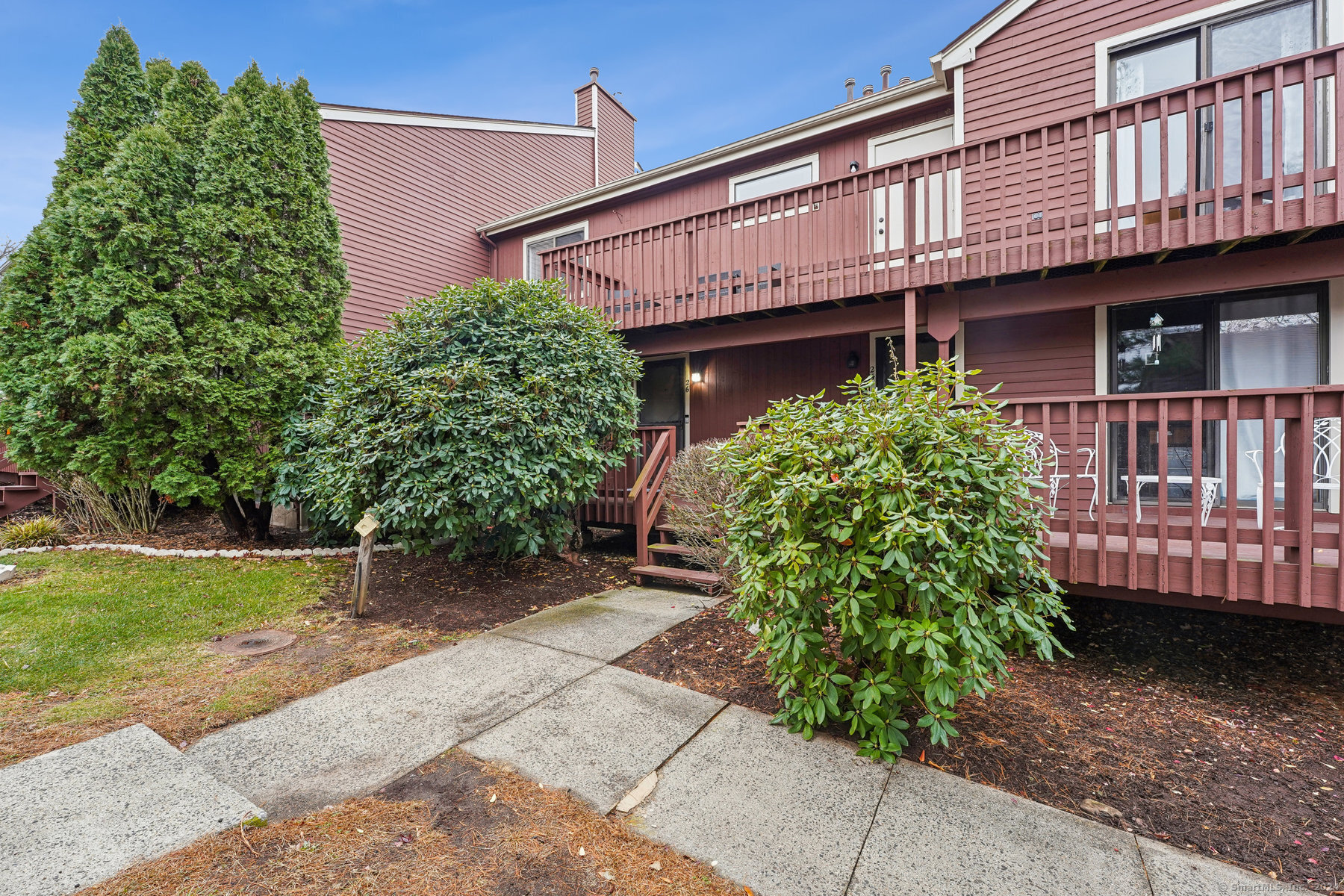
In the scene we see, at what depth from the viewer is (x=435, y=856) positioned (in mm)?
1825

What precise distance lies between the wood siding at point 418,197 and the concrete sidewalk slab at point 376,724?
7140 millimetres

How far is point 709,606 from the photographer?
14.4ft

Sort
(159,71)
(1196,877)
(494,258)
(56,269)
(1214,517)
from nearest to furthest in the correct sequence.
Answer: (1196,877)
(1214,517)
(56,269)
(159,71)
(494,258)

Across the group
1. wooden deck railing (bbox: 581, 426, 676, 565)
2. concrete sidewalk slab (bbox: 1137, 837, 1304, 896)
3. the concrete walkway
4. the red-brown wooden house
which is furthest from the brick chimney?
concrete sidewalk slab (bbox: 1137, 837, 1304, 896)

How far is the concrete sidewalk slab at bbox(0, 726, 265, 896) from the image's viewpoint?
5.71 feet

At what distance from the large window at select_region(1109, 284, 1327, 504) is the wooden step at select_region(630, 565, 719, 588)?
3588 millimetres

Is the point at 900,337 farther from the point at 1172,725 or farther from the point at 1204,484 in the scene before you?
the point at 1172,725

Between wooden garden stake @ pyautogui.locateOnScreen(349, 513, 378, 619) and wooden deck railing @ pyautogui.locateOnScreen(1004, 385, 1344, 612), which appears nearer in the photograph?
wooden deck railing @ pyautogui.locateOnScreen(1004, 385, 1344, 612)

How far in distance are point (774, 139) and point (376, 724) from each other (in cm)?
778

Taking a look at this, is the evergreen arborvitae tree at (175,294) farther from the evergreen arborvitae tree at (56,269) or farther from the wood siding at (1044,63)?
the wood siding at (1044,63)

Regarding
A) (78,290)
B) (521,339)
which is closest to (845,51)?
(521,339)

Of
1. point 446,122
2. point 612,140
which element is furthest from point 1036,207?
point 612,140

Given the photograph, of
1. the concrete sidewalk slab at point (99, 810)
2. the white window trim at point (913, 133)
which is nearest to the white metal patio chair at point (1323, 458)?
the white window trim at point (913, 133)

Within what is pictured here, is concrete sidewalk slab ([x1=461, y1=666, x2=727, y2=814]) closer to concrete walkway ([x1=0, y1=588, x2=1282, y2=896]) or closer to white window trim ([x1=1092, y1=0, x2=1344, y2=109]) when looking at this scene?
concrete walkway ([x1=0, y1=588, x2=1282, y2=896])
